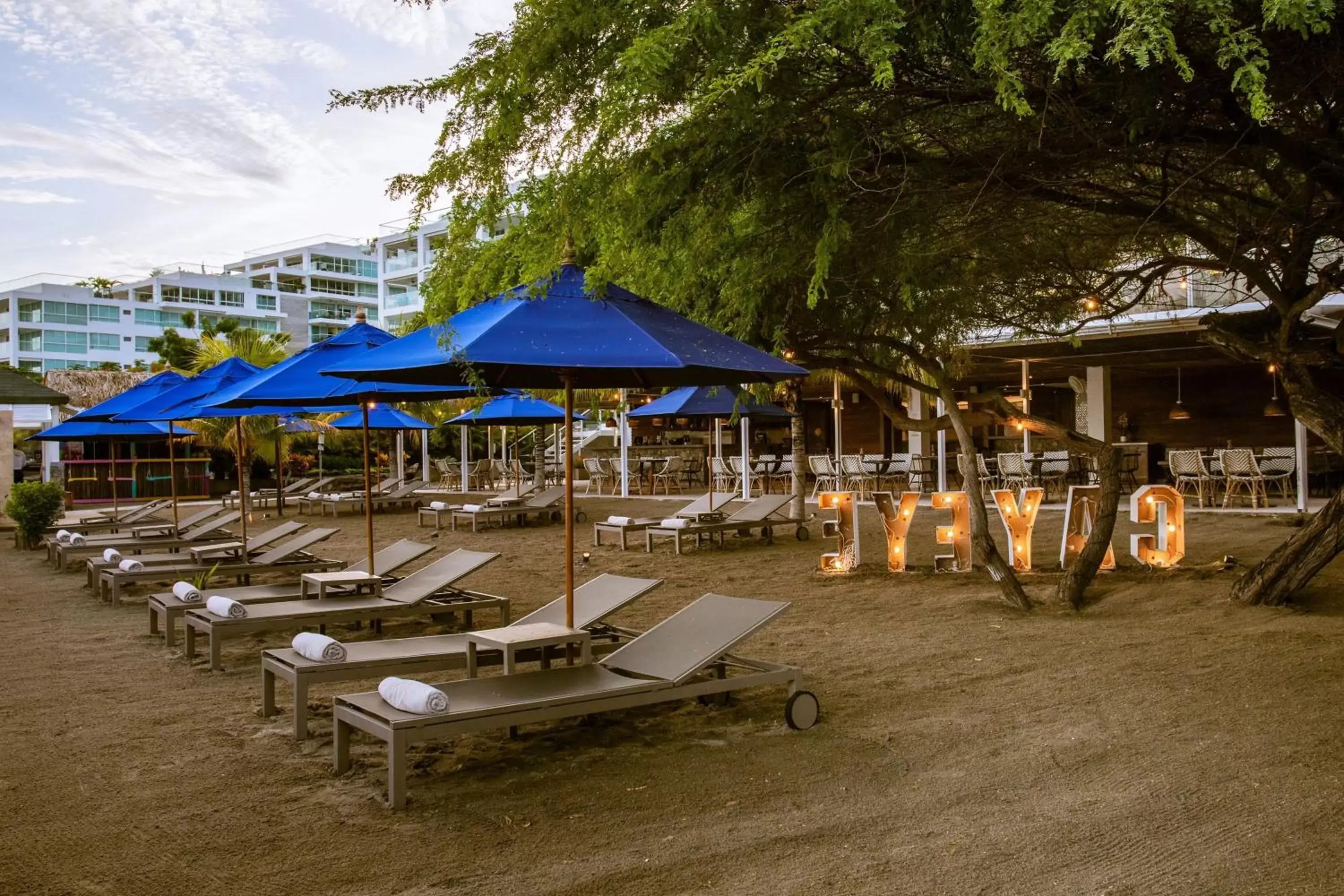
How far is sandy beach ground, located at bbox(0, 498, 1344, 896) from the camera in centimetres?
331

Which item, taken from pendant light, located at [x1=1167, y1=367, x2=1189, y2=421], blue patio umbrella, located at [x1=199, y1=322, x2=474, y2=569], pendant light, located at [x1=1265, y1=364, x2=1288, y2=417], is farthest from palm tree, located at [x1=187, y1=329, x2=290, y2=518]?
pendant light, located at [x1=1265, y1=364, x2=1288, y2=417]

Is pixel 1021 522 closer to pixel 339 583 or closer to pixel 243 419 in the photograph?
pixel 339 583

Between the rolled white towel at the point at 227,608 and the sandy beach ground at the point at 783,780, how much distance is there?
343 millimetres

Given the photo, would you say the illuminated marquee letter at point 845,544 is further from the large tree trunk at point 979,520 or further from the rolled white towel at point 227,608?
the rolled white towel at point 227,608

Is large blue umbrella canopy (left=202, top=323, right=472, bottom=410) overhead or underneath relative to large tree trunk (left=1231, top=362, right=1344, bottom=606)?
overhead

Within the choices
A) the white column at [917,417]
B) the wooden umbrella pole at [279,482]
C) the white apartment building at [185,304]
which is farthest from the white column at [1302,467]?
the white apartment building at [185,304]

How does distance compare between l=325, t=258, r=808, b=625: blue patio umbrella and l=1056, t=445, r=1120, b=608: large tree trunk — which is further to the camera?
l=1056, t=445, r=1120, b=608: large tree trunk

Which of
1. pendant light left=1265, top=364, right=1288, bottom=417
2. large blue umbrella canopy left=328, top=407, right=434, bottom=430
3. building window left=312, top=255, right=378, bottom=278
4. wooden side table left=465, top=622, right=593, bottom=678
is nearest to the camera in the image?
wooden side table left=465, top=622, right=593, bottom=678

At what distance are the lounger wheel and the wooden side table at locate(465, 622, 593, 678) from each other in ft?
3.18

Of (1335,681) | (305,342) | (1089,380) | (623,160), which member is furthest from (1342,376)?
(305,342)

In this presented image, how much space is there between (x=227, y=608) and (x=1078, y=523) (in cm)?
727

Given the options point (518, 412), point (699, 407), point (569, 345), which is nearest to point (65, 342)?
point (518, 412)

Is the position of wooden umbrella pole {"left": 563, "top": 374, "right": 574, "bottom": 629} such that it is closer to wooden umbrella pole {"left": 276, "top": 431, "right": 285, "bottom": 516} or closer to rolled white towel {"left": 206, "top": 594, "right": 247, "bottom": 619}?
rolled white towel {"left": 206, "top": 594, "right": 247, "bottom": 619}

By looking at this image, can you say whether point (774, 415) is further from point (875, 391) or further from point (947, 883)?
point (947, 883)
